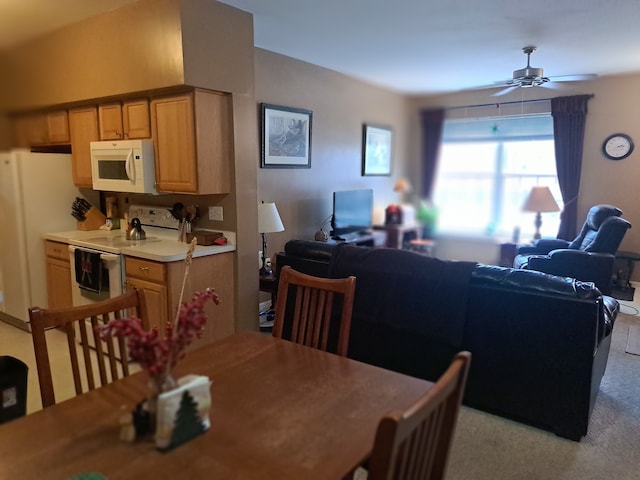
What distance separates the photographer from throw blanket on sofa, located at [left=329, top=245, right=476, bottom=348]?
2.61 meters

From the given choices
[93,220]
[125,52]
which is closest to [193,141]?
[125,52]

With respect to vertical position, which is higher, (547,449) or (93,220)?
(93,220)

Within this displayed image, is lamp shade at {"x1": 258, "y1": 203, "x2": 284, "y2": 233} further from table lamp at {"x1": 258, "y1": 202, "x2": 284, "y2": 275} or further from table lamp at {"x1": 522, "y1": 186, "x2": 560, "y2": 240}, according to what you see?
table lamp at {"x1": 522, "y1": 186, "x2": 560, "y2": 240}

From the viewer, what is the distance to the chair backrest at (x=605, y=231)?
15.1 feet

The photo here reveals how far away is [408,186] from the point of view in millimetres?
7062

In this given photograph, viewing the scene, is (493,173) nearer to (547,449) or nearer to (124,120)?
(547,449)

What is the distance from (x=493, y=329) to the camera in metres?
2.59

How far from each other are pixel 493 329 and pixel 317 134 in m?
3.32

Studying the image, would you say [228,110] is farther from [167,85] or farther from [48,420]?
[48,420]

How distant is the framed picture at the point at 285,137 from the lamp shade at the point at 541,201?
283cm

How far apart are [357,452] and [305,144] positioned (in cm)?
415

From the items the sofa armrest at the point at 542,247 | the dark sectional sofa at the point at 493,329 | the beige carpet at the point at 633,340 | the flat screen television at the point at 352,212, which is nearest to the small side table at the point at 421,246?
the flat screen television at the point at 352,212

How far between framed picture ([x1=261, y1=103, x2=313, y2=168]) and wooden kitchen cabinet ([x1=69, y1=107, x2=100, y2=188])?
4.96ft

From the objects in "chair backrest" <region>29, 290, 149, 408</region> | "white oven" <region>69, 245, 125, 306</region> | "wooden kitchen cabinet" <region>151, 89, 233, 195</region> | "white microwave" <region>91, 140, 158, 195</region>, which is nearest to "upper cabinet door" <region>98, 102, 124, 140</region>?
"white microwave" <region>91, 140, 158, 195</region>
